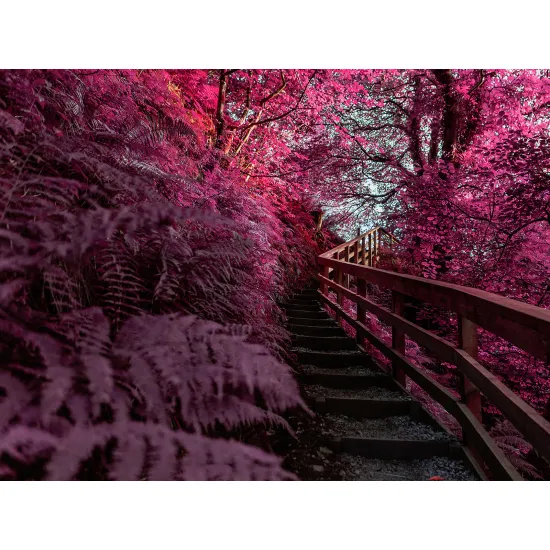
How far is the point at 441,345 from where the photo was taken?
2.08 metres

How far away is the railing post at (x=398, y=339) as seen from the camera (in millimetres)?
2795

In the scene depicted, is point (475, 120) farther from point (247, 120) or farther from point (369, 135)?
point (247, 120)

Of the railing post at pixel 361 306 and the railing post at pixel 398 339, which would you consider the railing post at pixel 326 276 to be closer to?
the railing post at pixel 361 306

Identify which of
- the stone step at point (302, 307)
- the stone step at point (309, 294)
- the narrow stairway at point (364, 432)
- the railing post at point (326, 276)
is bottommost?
the narrow stairway at point (364, 432)

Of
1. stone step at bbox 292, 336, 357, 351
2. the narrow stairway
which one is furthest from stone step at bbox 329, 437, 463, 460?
stone step at bbox 292, 336, 357, 351

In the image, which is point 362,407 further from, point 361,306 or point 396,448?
point 361,306

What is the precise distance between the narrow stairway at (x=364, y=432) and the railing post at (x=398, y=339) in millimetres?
77

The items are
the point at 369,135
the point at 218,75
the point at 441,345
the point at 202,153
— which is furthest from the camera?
the point at 369,135

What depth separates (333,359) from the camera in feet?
10.9

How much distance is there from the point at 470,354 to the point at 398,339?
97 cm

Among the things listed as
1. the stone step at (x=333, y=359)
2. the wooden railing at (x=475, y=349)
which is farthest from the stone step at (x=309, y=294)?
the wooden railing at (x=475, y=349)

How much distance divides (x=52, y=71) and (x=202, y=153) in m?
1.19

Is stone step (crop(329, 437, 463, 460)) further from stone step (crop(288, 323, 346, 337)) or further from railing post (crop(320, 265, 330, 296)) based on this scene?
railing post (crop(320, 265, 330, 296))
